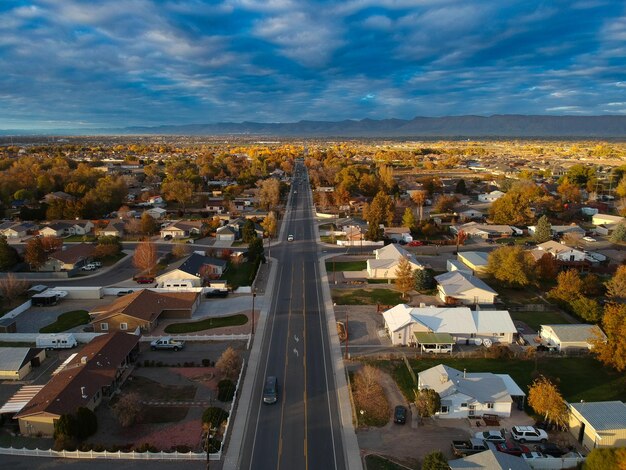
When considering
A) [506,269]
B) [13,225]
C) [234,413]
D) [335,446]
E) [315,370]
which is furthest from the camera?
[13,225]

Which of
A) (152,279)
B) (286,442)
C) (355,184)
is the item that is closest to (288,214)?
(355,184)

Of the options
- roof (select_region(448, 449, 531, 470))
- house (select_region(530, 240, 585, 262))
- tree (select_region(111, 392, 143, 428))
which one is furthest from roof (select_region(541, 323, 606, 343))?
tree (select_region(111, 392, 143, 428))

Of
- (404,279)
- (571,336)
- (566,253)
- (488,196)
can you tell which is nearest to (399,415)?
(571,336)

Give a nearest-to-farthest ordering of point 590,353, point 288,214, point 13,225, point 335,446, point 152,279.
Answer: point 335,446 < point 590,353 < point 152,279 < point 13,225 < point 288,214

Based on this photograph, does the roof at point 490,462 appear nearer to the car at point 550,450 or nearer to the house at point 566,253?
the car at point 550,450

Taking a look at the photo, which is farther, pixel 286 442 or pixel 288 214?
pixel 288 214

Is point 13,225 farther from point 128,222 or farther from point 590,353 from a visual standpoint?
point 590,353

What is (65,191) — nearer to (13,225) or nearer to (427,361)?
(13,225)

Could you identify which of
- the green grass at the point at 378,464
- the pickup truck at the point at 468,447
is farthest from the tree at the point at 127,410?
the pickup truck at the point at 468,447
